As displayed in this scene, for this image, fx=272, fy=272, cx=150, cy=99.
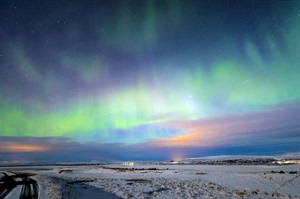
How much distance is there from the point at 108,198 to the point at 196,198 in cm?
732

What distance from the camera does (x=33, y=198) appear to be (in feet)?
78.1

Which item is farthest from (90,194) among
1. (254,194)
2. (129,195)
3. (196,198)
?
(254,194)

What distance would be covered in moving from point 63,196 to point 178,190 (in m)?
10.8

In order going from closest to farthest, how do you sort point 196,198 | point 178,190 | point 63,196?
point 196,198 < point 63,196 < point 178,190

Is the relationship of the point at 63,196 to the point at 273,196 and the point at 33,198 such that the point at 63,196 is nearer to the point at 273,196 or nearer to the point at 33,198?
the point at 33,198

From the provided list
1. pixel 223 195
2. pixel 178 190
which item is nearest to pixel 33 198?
pixel 178 190

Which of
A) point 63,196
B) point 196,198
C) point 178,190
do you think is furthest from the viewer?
point 178,190

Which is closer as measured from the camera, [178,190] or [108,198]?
[108,198]

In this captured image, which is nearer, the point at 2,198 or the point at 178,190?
the point at 2,198

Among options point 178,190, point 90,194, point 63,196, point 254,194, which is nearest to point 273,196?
point 254,194

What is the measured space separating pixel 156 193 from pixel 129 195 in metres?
2.71

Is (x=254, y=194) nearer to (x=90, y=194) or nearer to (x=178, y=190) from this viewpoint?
(x=178, y=190)

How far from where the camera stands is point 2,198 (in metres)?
24.6

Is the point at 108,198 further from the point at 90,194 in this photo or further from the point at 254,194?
the point at 254,194
